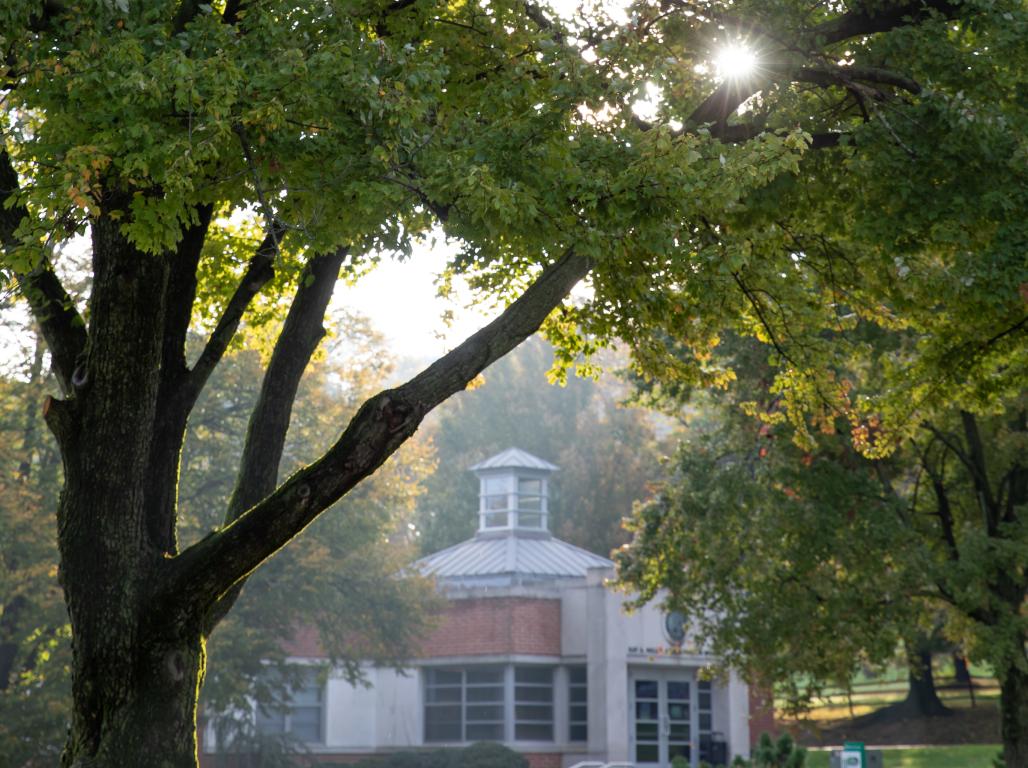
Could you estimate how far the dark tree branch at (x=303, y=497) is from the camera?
8.96 metres

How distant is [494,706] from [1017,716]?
16.4 m

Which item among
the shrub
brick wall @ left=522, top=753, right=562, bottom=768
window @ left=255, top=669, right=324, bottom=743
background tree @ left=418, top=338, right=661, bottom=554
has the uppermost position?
background tree @ left=418, top=338, right=661, bottom=554

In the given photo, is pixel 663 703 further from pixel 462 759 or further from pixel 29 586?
pixel 29 586

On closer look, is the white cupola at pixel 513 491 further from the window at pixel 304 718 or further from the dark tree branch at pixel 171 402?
the dark tree branch at pixel 171 402

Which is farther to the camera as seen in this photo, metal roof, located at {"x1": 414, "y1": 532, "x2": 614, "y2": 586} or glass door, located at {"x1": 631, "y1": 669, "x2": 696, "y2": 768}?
metal roof, located at {"x1": 414, "y1": 532, "x2": 614, "y2": 586}

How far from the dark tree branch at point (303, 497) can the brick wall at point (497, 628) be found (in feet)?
77.8

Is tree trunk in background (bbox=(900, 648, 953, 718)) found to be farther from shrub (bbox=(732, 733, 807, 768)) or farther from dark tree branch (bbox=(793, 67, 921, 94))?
dark tree branch (bbox=(793, 67, 921, 94))

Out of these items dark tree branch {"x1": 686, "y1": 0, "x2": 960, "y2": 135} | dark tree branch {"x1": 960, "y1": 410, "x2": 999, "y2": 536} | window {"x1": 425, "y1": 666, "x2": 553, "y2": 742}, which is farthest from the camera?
window {"x1": 425, "y1": 666, "x2": 553, "y2": 742}

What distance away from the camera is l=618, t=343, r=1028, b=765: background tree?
1903 cm

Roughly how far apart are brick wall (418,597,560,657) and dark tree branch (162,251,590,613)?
77.8ft

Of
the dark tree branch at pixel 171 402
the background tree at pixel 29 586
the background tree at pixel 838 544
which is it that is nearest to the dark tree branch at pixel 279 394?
the dark tree branch at pixel 171 402

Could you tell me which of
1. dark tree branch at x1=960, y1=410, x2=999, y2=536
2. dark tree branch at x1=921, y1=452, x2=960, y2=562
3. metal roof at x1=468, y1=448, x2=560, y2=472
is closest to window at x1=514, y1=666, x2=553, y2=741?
metal roof at x1=468, y1=448, x2=560, y2=472

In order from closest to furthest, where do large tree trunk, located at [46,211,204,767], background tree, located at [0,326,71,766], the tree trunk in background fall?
1. large tree trunk, located at [46,211,204,767]
2. background tree, located at [0,326,71,766]
3. the tree trunk in background

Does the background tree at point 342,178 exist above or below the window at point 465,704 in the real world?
above
